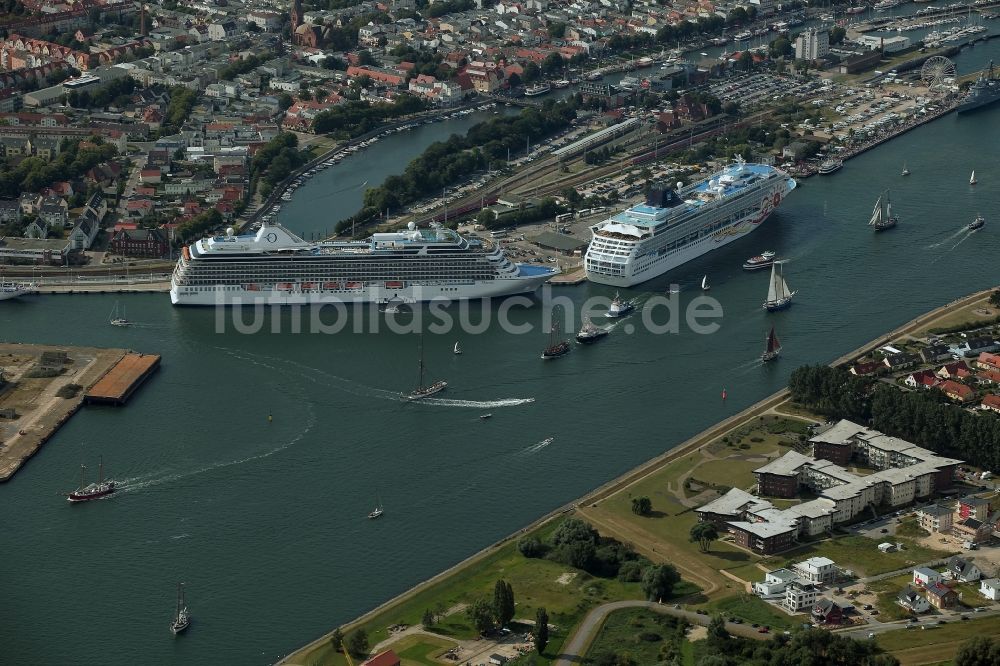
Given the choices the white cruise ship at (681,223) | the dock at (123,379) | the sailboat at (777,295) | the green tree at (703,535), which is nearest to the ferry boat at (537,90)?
the white cruise ship at (681,223)

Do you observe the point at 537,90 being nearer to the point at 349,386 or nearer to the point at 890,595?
the point at 349,386

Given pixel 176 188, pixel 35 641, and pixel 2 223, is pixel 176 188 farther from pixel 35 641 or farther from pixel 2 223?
pixel 35 641

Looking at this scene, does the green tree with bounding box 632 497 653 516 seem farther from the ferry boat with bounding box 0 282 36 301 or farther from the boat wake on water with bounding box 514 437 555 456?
the ferry boat with bounding box 0 282 36 301

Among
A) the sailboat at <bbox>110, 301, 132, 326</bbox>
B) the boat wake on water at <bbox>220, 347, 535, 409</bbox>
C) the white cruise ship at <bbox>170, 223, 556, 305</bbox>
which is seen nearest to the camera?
the boat wake on water at <bbox>220, 347, 535, 409</bbox>

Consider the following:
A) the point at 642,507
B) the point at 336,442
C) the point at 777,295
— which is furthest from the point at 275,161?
the point at 642,507

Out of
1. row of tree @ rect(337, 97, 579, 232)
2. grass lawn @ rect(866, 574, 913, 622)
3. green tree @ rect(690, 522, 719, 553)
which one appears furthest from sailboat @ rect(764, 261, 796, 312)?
grass lawn @ rect(866, 574, 913, 622)

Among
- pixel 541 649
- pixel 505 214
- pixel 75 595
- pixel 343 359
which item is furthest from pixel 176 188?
pixel 541 649
